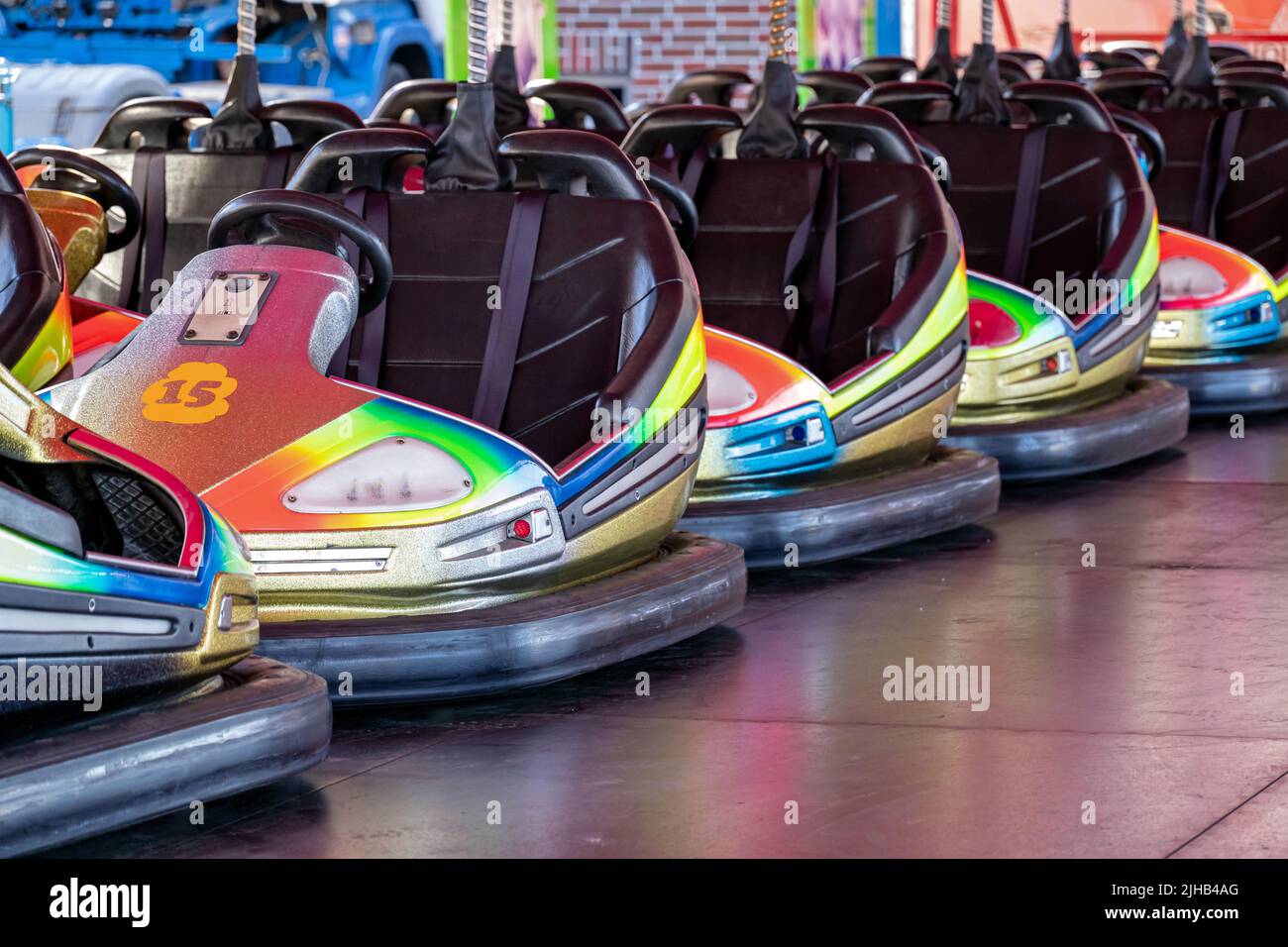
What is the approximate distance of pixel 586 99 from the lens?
4.89 m

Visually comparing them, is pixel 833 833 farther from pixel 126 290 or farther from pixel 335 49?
pixel 335 49

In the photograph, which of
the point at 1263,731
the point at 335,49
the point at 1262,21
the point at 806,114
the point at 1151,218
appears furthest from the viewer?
the point at 1262,21

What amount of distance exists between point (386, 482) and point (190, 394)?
0.97ft

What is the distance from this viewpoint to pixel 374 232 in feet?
9.80

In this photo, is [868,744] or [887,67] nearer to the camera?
[868,744]

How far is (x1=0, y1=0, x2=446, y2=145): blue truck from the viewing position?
752 cm

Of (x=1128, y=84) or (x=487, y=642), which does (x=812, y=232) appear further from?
(x=1128, y=84)

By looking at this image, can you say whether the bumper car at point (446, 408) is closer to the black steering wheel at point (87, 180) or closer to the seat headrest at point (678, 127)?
the black steering wheel at point (87, 180)

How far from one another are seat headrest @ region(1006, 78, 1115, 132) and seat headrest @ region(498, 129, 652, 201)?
1.93 meters

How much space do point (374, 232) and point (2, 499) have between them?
106 cm

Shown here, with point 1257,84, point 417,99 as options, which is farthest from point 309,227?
point 1257,84

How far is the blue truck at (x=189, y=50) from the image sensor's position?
7520 mm

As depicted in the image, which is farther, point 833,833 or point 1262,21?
point 1262,21

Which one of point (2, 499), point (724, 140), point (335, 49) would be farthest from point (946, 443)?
point (335, 49)
